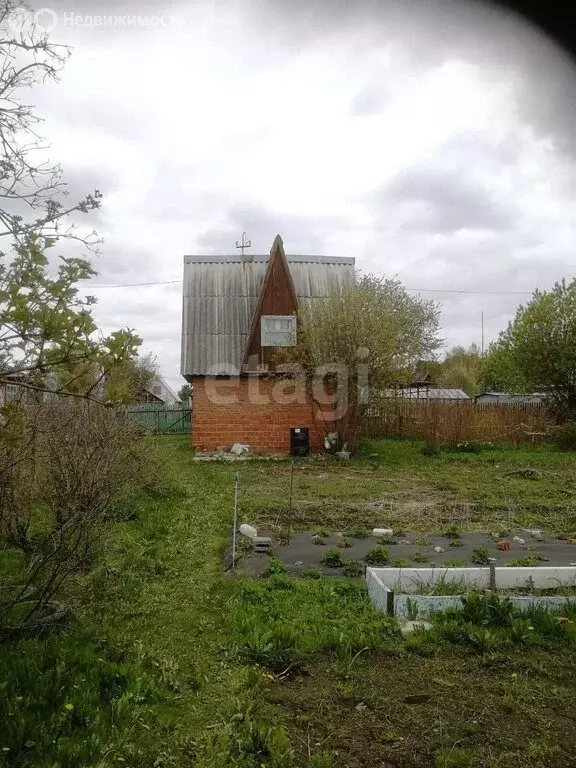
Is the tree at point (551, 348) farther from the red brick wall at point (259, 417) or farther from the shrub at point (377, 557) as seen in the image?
the shrub at point (377, 557)

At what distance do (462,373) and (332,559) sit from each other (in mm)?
50487

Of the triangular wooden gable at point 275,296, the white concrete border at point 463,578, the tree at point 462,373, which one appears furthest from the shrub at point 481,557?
the tree at point 462,373

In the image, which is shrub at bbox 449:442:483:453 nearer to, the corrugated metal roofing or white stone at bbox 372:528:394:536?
the corrugated metal roofing

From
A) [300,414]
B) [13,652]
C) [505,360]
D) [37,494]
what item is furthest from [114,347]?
[505,360]

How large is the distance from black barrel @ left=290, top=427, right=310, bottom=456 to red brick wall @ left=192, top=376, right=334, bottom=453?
29cm

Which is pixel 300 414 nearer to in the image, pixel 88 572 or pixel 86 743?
pixel 88 572

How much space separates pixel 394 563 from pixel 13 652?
13.1 feet

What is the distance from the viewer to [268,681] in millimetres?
3852

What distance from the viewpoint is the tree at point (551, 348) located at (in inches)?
812

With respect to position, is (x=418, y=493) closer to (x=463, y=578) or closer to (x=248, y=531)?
(x=248, y=531)

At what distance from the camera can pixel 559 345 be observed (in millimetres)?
20672

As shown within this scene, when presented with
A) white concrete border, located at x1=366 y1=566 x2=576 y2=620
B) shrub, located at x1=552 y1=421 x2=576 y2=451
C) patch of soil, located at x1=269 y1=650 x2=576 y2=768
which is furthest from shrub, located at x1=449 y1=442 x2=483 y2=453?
patch of soil, located at x1=269 y1=650 x2=576 y2=768

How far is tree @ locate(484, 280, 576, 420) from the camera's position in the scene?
20.6 meters

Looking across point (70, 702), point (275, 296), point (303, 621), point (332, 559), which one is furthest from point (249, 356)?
point (70, 702)
